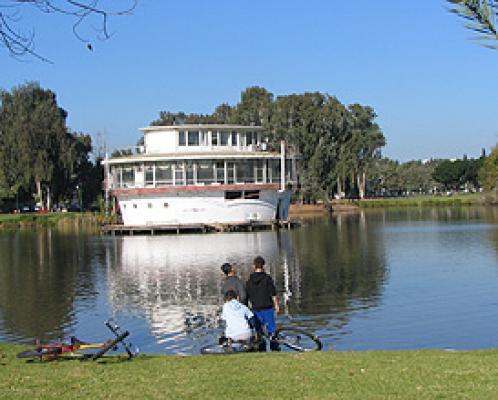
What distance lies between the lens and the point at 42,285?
29969 mm

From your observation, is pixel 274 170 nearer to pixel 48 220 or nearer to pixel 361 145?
pixel 48 220

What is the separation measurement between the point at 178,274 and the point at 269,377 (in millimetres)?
21824

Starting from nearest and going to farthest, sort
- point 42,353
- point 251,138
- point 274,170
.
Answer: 1. point 42,353
2. point 274,170
3. point 251,138

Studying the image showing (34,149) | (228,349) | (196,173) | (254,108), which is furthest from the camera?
(254,108)

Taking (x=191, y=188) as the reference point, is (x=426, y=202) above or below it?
below

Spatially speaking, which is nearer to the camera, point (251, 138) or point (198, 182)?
point (198, 182)

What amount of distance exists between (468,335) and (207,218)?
153ft

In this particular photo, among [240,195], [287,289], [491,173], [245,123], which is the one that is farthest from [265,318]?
[245,123]

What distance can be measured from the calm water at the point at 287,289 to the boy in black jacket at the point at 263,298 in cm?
249

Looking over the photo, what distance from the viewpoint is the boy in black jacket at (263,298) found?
48.3 feet

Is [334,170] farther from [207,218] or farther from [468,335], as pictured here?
[468,335]

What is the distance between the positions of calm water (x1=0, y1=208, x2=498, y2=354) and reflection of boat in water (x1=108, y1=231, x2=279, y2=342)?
0.07m

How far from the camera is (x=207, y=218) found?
208ft

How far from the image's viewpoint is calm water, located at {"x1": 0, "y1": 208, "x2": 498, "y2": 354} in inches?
741
